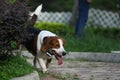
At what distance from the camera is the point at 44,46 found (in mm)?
10953

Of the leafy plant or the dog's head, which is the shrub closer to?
the dog's head

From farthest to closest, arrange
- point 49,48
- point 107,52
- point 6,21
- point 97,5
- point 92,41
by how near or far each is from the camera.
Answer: point 97,5, point 92,41, point 107,52, point 49,48, point 6,21

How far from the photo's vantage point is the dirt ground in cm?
1070

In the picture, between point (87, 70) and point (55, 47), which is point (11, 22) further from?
point (87, 70)

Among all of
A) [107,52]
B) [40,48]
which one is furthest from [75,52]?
[40,48]

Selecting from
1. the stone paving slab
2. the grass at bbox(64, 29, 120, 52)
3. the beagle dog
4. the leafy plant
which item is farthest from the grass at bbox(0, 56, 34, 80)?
the grass at bbox(64, 29, 120, 52)

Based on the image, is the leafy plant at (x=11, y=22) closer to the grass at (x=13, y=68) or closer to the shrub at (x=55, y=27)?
the grass at (x=13, y=68)

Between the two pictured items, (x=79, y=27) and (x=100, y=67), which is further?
(x=79, y=27)

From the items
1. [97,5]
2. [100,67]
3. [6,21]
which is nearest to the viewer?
[6,21]

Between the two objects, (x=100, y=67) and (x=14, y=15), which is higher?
(x=14, y=15)

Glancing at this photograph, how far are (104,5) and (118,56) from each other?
2072 cm

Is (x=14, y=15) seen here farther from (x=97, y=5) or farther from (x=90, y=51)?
(x=97, y=5)

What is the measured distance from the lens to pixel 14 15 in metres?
9.70

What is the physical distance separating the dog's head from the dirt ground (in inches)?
13.7
